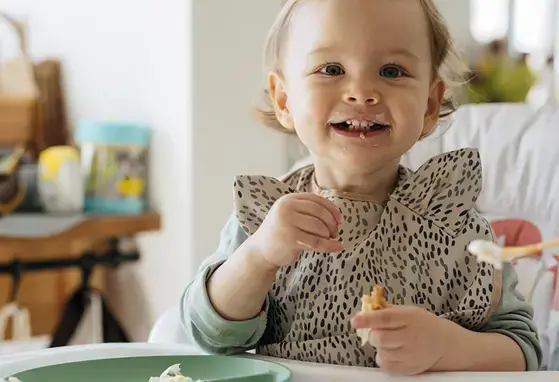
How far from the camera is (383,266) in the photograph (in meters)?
0.84

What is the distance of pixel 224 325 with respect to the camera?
0.81 m

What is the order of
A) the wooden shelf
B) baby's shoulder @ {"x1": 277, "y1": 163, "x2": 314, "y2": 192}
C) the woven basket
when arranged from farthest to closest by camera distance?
the woven basket, the wooden shelf, baby's shoulder @ {"x1": 277, "y1": 163, "x2": 314, "y2": 192}

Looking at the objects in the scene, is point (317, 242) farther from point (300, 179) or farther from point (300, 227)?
point (300, 179)

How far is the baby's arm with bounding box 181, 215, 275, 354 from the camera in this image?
80 cm

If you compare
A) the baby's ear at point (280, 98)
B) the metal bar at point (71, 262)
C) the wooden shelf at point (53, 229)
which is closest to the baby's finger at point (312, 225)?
the baby's ear at point (280, 98)

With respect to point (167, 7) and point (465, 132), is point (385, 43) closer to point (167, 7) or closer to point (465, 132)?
point (465, 132)

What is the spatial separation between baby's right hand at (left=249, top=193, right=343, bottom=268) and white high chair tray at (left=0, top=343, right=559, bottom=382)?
10cm

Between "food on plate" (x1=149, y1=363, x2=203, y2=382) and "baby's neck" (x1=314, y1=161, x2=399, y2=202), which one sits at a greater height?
"baby's neck" (x1=314, y1=161, x2=399, y2=202)

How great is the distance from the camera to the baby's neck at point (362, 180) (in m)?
0.87

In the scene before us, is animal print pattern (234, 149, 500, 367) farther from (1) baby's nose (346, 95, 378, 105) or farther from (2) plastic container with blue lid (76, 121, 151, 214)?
(2) plastic container with blue lid (76, 121, 151, 214)

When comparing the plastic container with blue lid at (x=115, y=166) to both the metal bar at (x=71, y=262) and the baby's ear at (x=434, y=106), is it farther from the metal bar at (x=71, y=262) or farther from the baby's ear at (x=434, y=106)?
the baby's ear at (x=434, y=106)

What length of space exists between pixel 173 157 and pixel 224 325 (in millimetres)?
Answer: 897

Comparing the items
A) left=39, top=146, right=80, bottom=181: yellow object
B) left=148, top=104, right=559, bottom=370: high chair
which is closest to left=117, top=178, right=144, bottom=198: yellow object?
left=39, top=146, right=80, bottom=181: yellow object

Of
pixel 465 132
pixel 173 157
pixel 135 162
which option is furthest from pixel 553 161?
pixel 135 162
